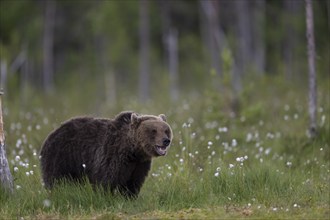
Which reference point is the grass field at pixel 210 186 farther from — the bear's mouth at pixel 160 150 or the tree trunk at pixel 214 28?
the tree trunk at pixel 214 28

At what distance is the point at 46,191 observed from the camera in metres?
9.38

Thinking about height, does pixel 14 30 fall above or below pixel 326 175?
above

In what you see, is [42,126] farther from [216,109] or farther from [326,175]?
[326,175]

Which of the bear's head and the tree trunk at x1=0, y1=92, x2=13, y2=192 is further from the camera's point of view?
the tree trunk at x1=0, y1=92, x2=13, y2=192

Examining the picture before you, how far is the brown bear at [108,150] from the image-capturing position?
29.1ft

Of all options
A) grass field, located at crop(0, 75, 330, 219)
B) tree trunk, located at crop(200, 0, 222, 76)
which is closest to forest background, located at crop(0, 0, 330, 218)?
grass field, located at crop(0, 75, 330, 219)

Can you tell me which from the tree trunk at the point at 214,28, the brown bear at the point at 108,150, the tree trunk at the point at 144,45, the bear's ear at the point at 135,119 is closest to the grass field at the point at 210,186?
the brown bear at the point at 108,150

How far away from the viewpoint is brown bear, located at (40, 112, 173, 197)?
8.87 metres

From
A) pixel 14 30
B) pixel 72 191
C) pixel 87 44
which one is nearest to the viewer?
pixel 72 191

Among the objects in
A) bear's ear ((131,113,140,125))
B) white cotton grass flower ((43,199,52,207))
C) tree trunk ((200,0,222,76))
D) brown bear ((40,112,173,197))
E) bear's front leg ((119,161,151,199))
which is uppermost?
tree trunk ((200,0,222,76))

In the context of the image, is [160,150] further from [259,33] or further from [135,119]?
[259,33]

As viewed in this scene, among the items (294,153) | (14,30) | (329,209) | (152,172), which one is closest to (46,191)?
(152,172)

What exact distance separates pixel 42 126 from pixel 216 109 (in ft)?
14.1

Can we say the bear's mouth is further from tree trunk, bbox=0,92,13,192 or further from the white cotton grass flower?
tree trunk, bbox=0,92,13,192
